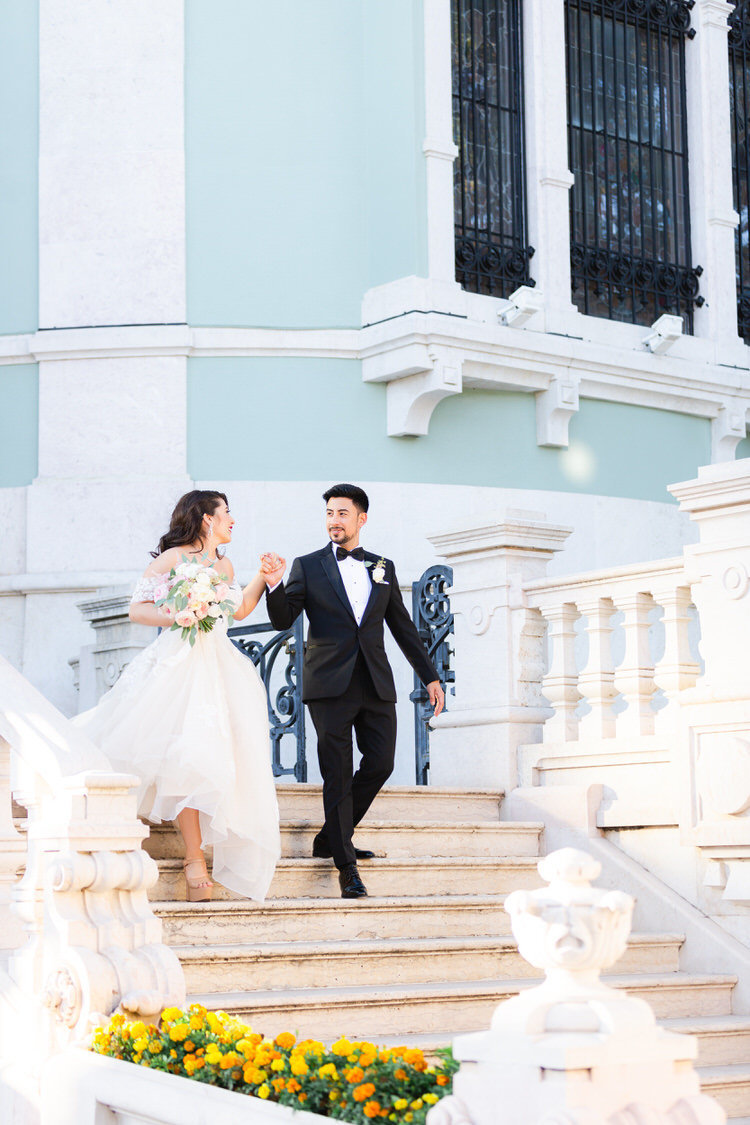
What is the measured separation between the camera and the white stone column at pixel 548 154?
1344 cm

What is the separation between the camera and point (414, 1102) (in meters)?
4.25

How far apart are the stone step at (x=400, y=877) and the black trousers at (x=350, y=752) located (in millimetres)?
197

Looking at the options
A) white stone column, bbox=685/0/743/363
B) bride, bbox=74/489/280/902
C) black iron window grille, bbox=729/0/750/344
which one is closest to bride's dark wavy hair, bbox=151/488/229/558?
bride, bbox=74/489/280/902

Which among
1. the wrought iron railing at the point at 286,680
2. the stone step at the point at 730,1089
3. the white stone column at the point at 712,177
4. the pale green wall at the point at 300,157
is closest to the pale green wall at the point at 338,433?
the pale green wall at the point at 300,157

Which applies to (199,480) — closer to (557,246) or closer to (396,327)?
(396,327)

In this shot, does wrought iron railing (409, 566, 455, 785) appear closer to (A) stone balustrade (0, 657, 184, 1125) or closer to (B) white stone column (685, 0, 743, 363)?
(A) stone balustrade (0, 657, 184, 1125)

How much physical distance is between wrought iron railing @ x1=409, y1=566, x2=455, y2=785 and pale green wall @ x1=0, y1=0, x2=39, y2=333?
4.21 m

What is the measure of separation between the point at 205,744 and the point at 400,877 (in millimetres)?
1424

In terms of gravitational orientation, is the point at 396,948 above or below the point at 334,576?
below

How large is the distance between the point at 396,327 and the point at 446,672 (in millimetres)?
3384

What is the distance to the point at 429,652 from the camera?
10336mm

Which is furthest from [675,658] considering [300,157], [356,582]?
[300,157]

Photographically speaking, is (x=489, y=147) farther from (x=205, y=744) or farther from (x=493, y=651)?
(x=205, y=744)

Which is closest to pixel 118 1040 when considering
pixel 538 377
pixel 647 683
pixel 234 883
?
pixel 234 883
